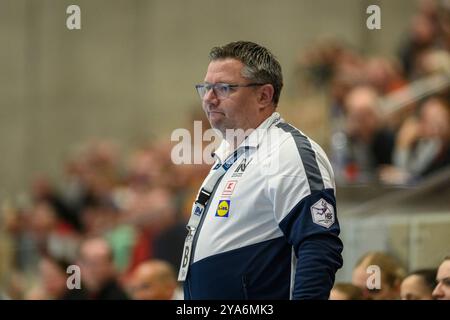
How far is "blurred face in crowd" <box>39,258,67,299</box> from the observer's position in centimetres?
655

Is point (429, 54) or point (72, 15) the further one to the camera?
point (429, 54)

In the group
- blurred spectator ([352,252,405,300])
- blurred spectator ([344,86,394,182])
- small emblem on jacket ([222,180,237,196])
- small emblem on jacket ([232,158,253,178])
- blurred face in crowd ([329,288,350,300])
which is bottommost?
blurred face in crowd ([329,288,350,300])

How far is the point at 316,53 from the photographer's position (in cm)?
1051

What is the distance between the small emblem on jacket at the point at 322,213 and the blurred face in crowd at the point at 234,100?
0.50 m

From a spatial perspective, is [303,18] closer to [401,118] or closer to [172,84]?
[172,84]

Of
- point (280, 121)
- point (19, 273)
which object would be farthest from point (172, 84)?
point (280, 121)

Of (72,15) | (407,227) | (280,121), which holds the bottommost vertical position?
(407,227)

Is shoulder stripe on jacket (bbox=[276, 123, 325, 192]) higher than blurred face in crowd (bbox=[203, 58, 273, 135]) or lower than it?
lower

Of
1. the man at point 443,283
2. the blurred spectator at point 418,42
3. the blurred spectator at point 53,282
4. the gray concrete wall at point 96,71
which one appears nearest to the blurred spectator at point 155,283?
the blurred spectator at point 53,282

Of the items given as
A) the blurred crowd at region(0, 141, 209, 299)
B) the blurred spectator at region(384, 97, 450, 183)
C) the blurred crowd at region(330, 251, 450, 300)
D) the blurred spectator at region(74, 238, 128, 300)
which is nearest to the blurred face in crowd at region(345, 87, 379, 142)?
the blurred spectator at region(384, 97, 450, 183)

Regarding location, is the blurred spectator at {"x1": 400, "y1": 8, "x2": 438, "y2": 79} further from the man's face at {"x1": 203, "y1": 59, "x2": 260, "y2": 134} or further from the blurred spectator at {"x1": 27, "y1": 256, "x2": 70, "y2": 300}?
the man's face at {"x1": 203, "y1": 59, "x2": 260, "y2": 134}

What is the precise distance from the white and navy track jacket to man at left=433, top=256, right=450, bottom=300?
867mm

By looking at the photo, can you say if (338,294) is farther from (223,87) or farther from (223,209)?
(223,87)
